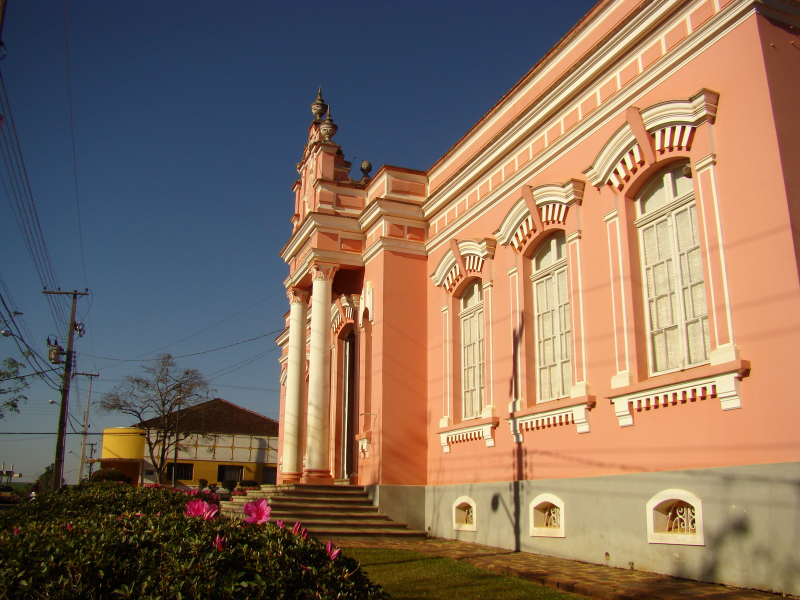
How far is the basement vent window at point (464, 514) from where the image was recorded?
12.5 meters

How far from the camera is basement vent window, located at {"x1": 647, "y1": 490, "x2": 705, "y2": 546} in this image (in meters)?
7.57

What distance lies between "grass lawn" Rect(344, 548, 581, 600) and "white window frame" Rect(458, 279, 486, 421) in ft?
11.8

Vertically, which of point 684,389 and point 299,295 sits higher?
point 299,295

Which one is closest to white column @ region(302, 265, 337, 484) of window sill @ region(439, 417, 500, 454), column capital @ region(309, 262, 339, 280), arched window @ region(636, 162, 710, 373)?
column capital @ region(309, 262, 339, 280)

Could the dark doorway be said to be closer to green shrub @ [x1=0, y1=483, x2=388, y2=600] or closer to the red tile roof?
green shrub @ [x1=0, y1=483, x2=388, y2=600]

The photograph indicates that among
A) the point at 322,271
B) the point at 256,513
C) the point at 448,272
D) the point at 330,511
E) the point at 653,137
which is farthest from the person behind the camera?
the point at 322,271

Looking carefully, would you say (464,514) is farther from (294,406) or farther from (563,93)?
(563,93)

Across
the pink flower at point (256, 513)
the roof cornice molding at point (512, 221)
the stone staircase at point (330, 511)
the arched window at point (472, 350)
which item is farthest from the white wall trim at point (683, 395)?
the stone staircase at point (330, 511)

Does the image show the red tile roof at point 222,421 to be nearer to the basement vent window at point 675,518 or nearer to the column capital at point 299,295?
the column capital at point 299,295

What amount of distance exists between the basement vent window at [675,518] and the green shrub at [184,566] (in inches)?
193

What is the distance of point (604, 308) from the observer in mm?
9648

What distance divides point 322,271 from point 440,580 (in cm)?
891

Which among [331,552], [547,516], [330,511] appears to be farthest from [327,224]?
[331,552]

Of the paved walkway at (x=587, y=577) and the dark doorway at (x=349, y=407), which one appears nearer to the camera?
the paved walkway at (x=587, y=577)
